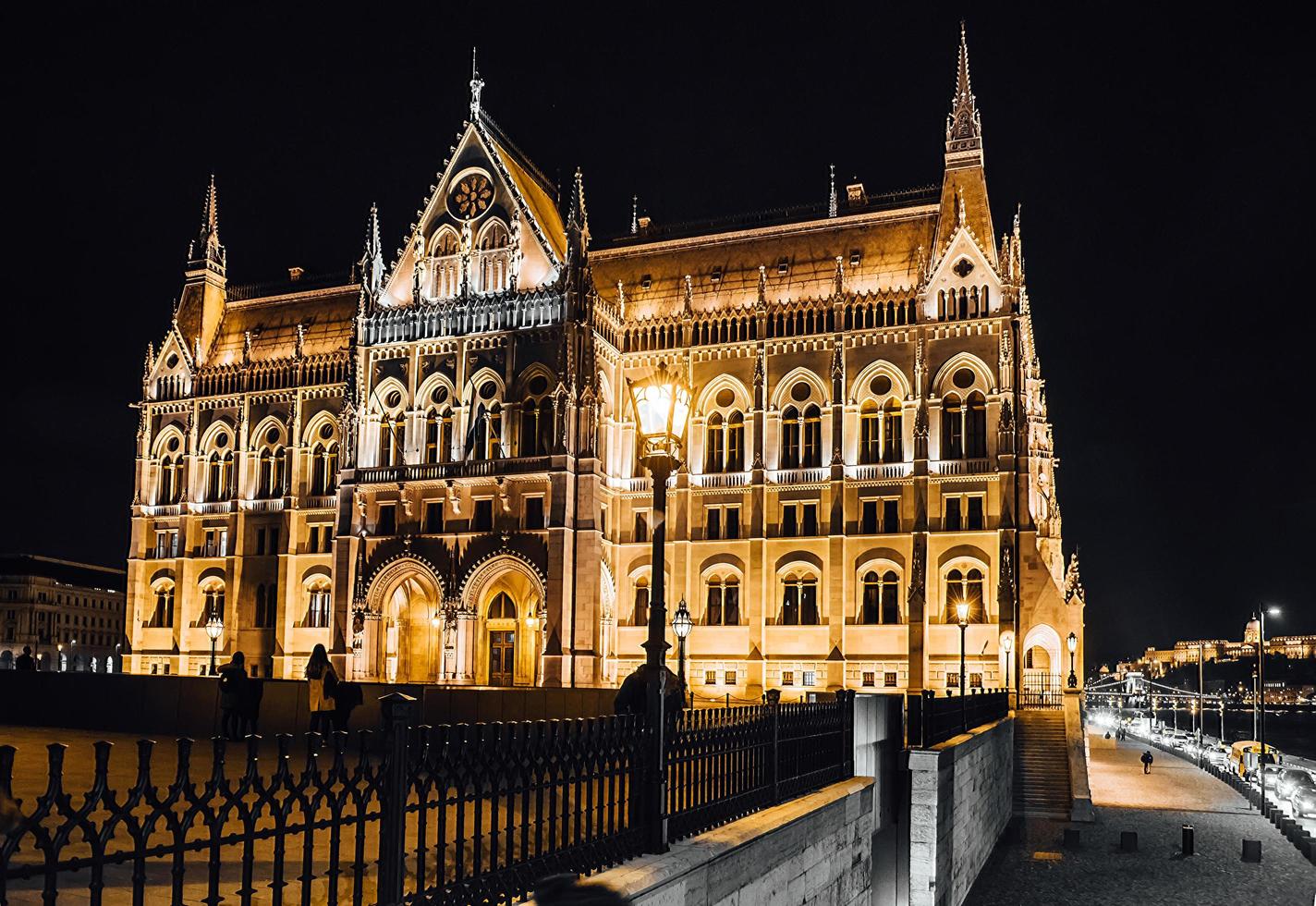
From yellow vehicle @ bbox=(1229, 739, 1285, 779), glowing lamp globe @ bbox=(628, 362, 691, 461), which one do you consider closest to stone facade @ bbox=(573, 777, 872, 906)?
glowing lamp globe @ bbox=(628, 362, 691, 461)

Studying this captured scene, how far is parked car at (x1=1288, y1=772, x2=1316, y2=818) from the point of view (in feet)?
147

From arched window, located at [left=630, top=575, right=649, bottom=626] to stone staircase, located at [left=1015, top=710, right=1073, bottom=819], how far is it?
49.8 feet

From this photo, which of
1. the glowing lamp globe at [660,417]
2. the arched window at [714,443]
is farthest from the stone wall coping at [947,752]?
the arched window at [714,443]

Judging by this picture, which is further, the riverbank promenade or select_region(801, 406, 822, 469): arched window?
select_region(801, 406, 822, 469): arched window

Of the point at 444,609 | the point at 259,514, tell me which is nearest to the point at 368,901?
the point at 444,609

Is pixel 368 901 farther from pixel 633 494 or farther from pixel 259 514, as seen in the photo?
pixel 259 514

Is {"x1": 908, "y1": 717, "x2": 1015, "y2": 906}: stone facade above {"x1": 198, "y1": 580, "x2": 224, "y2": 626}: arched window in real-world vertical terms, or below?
below

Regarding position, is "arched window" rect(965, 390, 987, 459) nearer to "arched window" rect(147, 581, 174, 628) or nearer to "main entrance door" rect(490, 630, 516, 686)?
"main entrance door" rect(490, 630, 516, 686)

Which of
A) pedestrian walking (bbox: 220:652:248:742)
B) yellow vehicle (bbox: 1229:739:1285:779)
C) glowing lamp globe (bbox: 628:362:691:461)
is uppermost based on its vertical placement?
glowing lamp globe (bbox: 628:362:691:461)

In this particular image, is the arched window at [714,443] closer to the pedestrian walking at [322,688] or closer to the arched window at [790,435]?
the arched window at [790,435]

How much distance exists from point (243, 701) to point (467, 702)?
720cm

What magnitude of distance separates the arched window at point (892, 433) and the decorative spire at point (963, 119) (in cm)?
1232

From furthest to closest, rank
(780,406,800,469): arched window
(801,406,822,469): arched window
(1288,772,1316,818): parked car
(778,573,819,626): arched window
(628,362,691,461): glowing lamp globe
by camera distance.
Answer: (780,406,800,469): arched window → (801,406,822,469): arched window → (778,573,819,626): arched window → (1288,772,1316,818): parked car → (628,362,691,461): glowing lamp globe

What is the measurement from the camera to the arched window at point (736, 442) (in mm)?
53562
